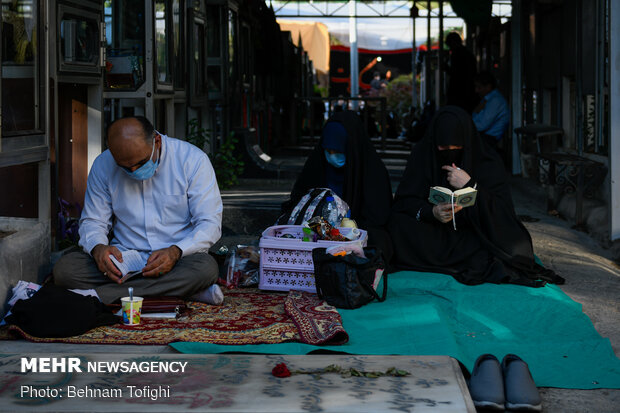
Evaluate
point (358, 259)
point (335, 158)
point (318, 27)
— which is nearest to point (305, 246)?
point (358, 259)

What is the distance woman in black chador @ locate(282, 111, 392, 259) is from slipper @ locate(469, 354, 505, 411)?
2.04 metres

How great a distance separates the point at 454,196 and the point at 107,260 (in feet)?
6.76

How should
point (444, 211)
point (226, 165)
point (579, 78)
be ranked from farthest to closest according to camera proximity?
point (226, 165) < point (579, 78) < point (444, 211)

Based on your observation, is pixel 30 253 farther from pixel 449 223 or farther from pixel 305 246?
pixel 449 223

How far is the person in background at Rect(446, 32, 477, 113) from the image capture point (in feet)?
34.6

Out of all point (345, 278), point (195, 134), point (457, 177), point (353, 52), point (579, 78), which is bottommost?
point (345, 278)

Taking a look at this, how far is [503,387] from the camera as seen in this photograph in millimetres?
3127

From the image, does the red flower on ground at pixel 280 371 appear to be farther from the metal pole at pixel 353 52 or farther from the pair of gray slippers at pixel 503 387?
the metal pole at pixel 353 52

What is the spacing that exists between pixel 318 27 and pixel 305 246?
17066 millimetres

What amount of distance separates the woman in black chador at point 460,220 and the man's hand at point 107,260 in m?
1.90

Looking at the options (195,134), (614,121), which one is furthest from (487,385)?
(195,134)

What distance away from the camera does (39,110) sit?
14.7ft

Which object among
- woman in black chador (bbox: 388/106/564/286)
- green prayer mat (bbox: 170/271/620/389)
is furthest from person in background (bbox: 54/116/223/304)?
woman in black chador (bbox: 388/106/564/286)

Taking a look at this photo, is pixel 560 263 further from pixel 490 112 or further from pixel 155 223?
pixel 490 112
